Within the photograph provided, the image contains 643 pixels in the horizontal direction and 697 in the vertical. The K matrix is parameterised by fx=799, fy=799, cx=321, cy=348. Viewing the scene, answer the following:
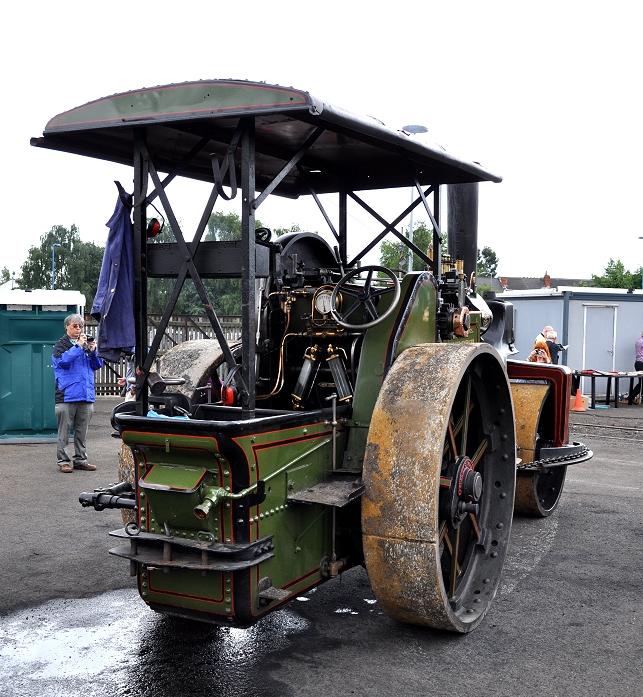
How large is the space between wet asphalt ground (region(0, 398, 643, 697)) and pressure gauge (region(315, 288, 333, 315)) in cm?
150

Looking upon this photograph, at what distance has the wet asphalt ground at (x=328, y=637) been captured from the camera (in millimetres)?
3182

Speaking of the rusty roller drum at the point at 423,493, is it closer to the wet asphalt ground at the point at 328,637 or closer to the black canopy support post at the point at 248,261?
the wet asphalt ground at the point at 328,637

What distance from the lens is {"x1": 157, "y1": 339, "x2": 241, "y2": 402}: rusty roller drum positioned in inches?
197

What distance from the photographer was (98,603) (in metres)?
4.10

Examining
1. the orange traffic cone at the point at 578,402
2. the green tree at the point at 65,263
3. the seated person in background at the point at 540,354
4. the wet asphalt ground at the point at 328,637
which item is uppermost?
the green tree at the point at 65,263

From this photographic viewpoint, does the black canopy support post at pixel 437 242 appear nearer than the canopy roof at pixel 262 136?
No

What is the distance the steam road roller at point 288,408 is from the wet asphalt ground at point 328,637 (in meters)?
0.25

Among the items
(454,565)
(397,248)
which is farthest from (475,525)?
(397,248)

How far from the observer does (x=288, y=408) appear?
4.27m

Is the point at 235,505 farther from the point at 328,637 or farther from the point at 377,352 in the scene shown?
the point at 377,352

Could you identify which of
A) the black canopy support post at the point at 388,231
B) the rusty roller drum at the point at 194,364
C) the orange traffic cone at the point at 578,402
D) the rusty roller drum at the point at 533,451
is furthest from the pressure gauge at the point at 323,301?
the orange traffic cone at the point at 578,402

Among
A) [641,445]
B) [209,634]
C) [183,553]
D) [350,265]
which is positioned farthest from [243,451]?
[641,445]

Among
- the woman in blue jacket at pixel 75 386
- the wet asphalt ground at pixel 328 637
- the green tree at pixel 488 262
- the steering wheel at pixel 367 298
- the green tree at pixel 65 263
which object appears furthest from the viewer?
the green tree at pixel 488 262

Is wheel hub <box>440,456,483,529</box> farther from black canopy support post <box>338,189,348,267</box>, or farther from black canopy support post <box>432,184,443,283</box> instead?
black canopy support post <box>338,189,348,267</box>
